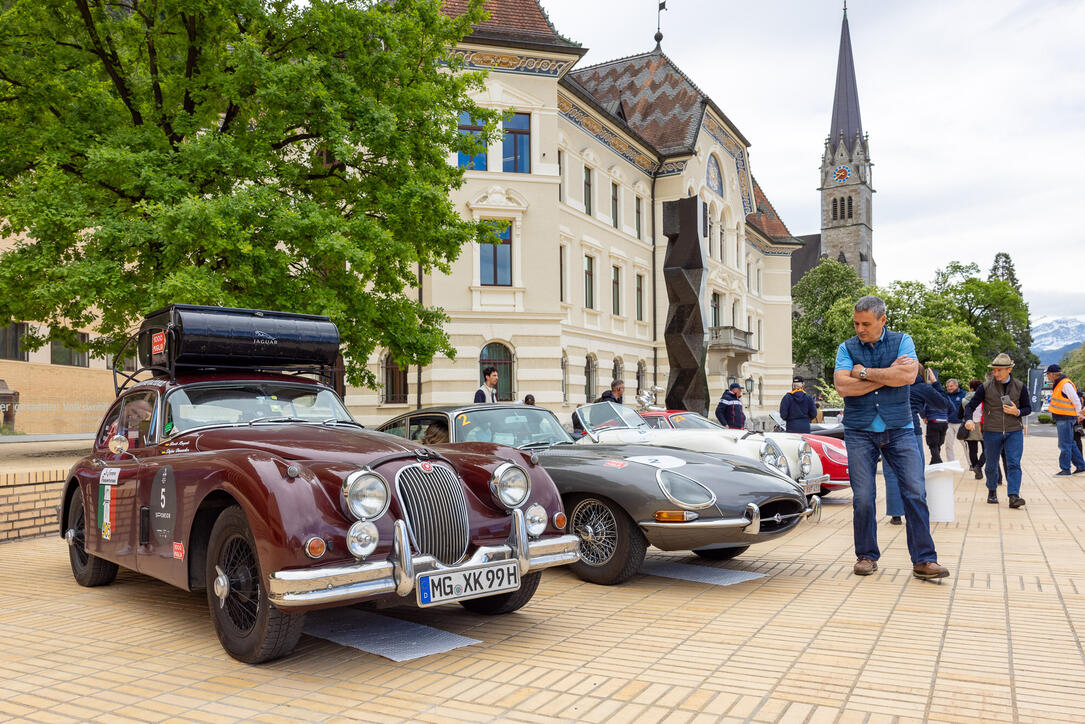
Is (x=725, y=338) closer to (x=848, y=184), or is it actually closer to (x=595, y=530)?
(x=595, y=530)

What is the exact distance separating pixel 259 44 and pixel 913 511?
1295 centimetres

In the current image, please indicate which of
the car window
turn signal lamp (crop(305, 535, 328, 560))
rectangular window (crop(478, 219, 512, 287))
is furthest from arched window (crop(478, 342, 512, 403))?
turn signal lamp (crop(305, 535, 328, 560))

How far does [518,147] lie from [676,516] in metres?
23.5

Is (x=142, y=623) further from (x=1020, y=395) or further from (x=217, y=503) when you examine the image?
(x=1020, y=395)

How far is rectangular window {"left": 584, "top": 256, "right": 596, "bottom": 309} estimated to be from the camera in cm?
3309

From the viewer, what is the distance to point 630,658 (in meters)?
4.57

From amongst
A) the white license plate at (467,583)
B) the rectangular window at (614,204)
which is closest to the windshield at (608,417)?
the white license plate at (467,583)

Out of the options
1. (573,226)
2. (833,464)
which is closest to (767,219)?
(573,226)

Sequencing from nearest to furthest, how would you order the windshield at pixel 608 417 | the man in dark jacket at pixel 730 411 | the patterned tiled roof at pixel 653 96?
the windshield at pixel 608 417 < the man in dark jacket at pixel 730 411 < the patterned tiled roof at pixel 653 96

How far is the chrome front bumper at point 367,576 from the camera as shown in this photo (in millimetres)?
4039

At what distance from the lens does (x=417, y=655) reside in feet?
15.4

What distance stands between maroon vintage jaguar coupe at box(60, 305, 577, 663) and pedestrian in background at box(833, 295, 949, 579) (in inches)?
113

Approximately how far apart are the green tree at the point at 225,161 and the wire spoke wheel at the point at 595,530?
24.5 feet

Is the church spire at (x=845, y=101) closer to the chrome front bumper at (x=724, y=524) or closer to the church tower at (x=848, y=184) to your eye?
the church tower at (x=848, y=184)
